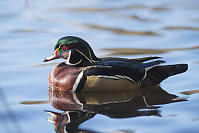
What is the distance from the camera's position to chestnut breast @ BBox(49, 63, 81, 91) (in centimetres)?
796

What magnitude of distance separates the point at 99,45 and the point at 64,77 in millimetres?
2878

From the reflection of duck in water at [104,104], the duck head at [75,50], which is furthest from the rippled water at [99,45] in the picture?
the duck head at [75,50]

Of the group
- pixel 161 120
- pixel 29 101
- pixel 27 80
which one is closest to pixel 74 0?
pixel 27 80

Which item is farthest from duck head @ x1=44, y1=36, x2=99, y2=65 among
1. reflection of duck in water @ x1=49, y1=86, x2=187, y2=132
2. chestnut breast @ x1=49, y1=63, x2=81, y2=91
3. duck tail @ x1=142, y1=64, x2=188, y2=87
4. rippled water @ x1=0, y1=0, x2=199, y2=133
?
duck tail @ x1=142, y1=64, x2=188, y2=87

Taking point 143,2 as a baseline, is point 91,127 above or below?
below

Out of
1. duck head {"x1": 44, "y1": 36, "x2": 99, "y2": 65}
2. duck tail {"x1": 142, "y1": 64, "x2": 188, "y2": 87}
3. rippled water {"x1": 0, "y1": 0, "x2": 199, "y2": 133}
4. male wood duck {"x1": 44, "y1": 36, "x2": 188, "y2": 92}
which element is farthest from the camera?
duck tail {"x1": 142, "y1": 64, "x2": 188, "y2": 87}

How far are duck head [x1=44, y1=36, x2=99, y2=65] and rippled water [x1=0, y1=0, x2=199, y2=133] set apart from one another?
627mm

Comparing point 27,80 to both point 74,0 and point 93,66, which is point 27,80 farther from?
point 74,0

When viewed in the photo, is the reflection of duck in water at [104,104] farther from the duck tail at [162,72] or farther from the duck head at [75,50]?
the duck head at [75,50]

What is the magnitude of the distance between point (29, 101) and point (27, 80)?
101 centimetres

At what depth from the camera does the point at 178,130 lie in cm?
625

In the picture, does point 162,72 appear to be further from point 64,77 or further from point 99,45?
point 99,45

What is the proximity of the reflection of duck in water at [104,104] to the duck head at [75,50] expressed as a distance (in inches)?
19.8

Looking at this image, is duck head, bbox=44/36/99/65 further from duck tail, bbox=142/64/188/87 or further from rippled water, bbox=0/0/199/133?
duck tail, bbox=142/64/188/87
